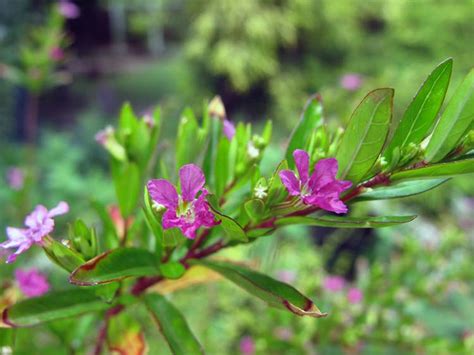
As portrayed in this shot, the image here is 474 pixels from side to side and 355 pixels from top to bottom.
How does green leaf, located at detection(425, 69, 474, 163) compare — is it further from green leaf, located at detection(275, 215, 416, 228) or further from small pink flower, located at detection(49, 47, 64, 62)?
small pink flower, located at detection(49, 47, 64, 62)

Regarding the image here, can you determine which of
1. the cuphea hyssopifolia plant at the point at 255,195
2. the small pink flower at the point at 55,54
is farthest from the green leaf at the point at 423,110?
the small pink flower at the point at 55,54

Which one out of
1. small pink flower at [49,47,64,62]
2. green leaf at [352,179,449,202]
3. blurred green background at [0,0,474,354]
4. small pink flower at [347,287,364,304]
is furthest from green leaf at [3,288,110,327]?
small pink flower at [49,47,64,62]

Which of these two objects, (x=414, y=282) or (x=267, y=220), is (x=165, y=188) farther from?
(x=414, y=282)

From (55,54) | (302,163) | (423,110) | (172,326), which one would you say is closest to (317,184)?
(302,163)

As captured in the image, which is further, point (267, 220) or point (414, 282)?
point (414, 282)

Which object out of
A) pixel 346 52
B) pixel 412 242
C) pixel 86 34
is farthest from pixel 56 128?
pixel 412 242

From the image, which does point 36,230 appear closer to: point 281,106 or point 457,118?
point 457,118

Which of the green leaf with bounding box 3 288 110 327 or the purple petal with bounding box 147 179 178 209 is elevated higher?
the purple petal with bounding box 147 179 178 209
